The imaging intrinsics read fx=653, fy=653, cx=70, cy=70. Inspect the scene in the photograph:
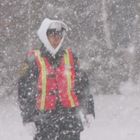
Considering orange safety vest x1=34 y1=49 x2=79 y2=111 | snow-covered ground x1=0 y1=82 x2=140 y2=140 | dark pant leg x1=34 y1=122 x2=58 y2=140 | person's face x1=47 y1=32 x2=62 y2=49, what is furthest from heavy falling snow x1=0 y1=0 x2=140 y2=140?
person's face x1=47 y1=32 x2=62 y2=49

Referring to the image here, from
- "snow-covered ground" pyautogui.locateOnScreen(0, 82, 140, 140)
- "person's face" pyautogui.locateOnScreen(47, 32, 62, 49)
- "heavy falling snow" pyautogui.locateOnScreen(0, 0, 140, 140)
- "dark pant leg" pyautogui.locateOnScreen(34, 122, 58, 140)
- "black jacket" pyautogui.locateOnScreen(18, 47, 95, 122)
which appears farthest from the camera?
"heavy falling snow" pyautogui.locateOnScreen(0, 0, 140, 140)

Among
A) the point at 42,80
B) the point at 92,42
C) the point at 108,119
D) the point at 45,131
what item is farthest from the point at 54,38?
the point at 92,42

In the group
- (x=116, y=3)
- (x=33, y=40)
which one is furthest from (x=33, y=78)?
(x=116, y=3)

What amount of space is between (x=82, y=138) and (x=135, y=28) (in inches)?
254

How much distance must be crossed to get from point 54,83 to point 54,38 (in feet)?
1.46

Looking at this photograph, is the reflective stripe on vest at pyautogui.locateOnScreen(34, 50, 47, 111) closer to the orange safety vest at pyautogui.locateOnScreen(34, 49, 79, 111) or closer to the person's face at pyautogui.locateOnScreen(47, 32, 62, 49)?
the orange safety vest at pyautogui.locateOnScreen(34, 49, 79, 111)

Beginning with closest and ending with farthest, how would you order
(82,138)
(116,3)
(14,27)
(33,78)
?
(33,78), (82,138), (14,27), (116,3)

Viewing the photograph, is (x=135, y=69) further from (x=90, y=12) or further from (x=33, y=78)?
(x=33, y=78)

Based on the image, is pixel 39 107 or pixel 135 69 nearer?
pixel 39 107

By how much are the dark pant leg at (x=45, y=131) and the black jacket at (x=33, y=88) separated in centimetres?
14

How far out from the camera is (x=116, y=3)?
16109 mm

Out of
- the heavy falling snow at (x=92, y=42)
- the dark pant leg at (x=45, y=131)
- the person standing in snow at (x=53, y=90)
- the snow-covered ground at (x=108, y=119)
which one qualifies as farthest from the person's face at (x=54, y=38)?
the heavy falling snow at (x=92, y=42)

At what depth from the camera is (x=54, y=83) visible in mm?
6453

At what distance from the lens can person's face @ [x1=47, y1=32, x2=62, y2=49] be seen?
21.1ft
